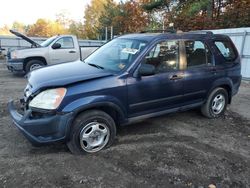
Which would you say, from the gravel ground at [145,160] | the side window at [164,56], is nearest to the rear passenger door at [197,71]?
the side window at [164,56]

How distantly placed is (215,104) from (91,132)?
3029 millimetres

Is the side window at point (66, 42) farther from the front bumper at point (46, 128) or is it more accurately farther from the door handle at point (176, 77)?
the front bumper at point (46, 128)

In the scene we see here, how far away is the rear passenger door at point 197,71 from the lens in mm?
4840

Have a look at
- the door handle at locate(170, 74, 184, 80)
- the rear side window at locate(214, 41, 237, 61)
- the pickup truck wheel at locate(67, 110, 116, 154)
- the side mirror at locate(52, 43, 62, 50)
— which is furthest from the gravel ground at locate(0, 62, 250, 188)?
the side mirror at locate(52, 43, 62, 50)

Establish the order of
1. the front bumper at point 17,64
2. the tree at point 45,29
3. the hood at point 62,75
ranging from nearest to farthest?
1. the hood at point 62,75
2. the front bumper at point 17,64
3. the tree at point 45,29

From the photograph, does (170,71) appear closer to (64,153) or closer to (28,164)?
(64,153)

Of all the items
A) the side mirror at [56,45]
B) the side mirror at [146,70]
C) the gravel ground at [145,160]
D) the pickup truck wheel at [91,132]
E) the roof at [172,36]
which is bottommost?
the gravel ground at [145,160]

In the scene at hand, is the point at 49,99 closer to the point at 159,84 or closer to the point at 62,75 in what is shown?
the point at 62,75

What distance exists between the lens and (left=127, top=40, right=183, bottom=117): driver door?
421 cm

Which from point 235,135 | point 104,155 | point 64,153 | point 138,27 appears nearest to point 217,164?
point 235,135

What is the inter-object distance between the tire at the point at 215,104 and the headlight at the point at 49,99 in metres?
3.19

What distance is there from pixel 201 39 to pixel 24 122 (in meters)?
3.56

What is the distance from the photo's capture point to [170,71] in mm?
4570

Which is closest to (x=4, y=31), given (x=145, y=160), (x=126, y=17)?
(x=126, y=17)
